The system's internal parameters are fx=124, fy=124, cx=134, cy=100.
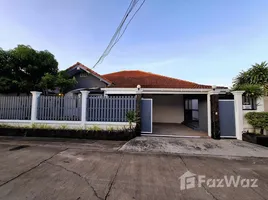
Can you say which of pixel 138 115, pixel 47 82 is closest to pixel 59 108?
pixel 47 82

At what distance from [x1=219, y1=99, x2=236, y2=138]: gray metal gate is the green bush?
2.24 feet

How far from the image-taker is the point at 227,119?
21.3 ft

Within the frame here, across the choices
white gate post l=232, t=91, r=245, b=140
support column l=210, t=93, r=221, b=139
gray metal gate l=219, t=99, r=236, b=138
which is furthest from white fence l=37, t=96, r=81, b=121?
white gate post l=232, t=91, r=245, b=140

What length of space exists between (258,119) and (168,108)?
7143 millimetres

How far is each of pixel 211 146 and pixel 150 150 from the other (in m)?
2.77

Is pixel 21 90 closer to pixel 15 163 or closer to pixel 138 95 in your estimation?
pixel 15 163

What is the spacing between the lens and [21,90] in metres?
8.20

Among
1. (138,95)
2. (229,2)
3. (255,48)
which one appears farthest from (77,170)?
(255,48)

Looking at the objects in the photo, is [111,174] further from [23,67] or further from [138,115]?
[23,67]

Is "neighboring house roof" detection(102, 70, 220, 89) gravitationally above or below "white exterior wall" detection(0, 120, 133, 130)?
above

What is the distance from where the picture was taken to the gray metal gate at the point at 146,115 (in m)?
7.11

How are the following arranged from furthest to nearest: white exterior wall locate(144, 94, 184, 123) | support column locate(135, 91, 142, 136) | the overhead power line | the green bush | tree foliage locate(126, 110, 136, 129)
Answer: white exterior wall locate(144, 94, 184, 123) < support column locate(135, 91, 142, 136) < tree foliage locate(126, 110, 136, 129) < the green bush < the overhead power line

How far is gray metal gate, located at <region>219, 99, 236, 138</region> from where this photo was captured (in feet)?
21.2

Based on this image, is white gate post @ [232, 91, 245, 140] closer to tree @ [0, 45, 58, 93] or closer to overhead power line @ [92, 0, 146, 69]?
overhead power line @ [92, 0, 146, 69]
